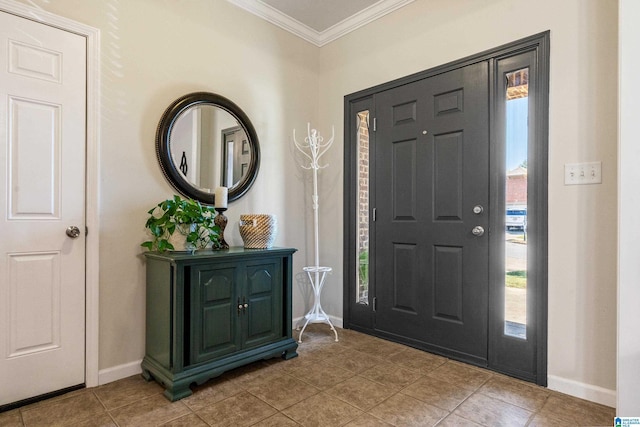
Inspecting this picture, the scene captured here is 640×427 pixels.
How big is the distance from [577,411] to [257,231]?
205cm

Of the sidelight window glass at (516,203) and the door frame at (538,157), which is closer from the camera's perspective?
the door frame at (538,157)

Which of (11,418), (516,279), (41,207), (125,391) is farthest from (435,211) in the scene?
(11,418)

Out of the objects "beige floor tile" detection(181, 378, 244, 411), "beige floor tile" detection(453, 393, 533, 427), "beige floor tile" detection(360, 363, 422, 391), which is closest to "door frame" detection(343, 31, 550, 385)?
"beige floor tile" detection(453, 393, 533, 427)

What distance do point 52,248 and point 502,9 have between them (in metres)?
3.04

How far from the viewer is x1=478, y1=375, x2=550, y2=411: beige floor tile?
186 centimetres

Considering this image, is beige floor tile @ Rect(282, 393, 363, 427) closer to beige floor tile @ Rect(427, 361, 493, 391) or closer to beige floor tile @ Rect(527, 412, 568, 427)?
beige floor tile @ Rect(427, 361, 493, 391)

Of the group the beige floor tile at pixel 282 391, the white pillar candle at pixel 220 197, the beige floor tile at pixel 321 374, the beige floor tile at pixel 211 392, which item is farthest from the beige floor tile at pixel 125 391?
the white pillar candle at pixel 220 197

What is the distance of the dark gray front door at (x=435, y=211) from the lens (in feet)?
7.66

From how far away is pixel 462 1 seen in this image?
2.42 m

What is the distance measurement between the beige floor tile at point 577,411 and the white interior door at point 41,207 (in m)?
2.58

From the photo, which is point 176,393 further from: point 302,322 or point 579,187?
point 579,187

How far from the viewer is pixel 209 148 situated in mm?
2562

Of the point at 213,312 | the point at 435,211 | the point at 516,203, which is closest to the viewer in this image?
the point at 213,312

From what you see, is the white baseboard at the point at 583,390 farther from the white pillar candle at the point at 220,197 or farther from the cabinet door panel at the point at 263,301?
the white pillar candle at the point at 220,197
